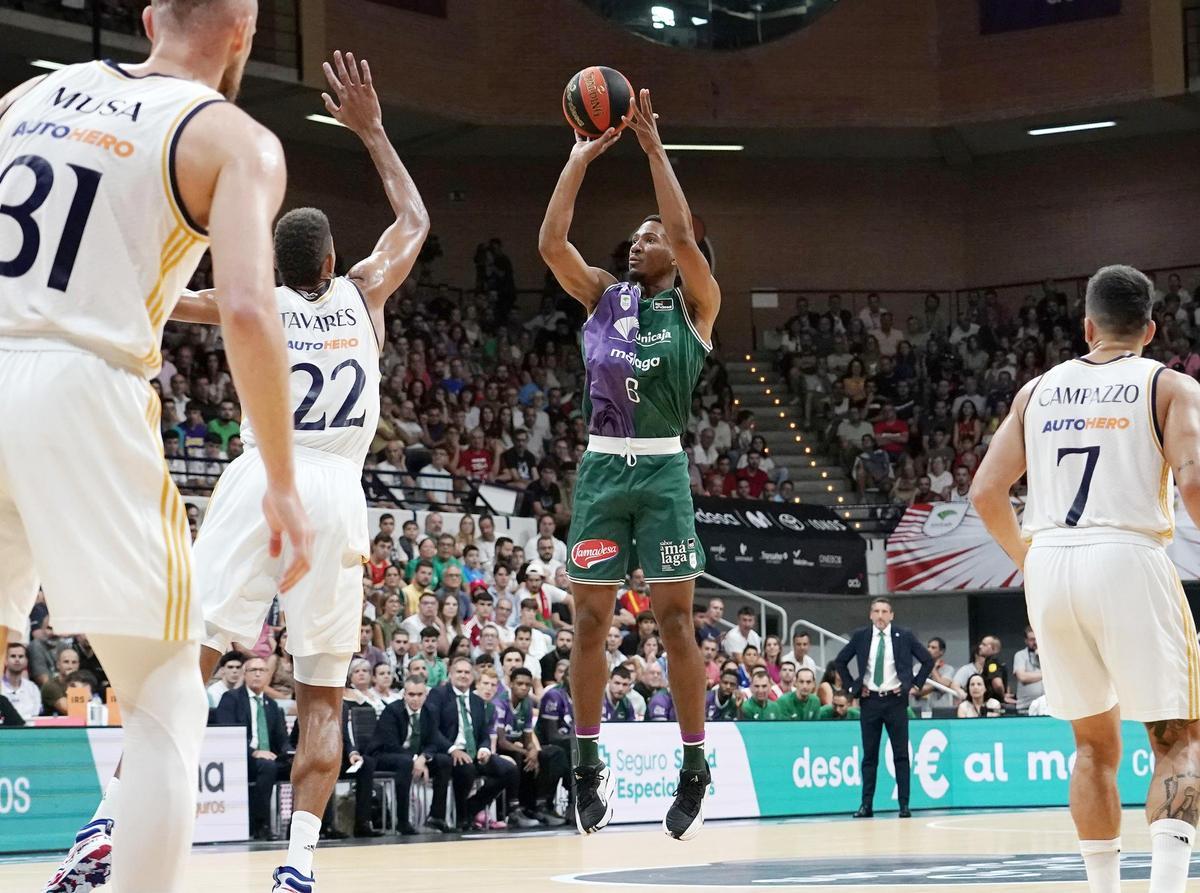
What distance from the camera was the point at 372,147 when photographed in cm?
706

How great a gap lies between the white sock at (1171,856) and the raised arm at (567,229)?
3638mm

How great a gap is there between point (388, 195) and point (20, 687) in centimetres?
853

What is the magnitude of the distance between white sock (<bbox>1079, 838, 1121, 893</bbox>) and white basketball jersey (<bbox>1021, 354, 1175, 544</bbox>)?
1145mm

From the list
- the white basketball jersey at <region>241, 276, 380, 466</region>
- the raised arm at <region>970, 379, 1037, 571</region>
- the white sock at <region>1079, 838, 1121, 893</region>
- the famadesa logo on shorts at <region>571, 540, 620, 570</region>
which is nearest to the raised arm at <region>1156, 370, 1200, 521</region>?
the raised arm at <region>970, 379, 1037, 571</region>

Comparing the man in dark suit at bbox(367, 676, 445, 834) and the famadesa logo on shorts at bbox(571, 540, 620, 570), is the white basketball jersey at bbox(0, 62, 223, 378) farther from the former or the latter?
the man in dark suit at bbox(367, 676, 445, 834)

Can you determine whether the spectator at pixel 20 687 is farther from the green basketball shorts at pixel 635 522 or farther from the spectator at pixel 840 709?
the spectator at pixel 840 709

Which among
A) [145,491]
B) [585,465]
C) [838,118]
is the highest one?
[838,118]

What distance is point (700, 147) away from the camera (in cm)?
3081

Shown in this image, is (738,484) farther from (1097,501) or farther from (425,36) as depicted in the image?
(1097,501)

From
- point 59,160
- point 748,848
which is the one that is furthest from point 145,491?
point 748,848

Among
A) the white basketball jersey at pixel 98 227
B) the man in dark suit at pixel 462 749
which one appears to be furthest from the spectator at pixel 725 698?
the white basketball jersey at pixel 98 227

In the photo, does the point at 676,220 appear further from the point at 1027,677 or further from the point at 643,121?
the point at 1027,677

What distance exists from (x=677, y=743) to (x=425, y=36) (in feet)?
50.8

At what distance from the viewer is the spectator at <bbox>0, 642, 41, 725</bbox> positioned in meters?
13.7
